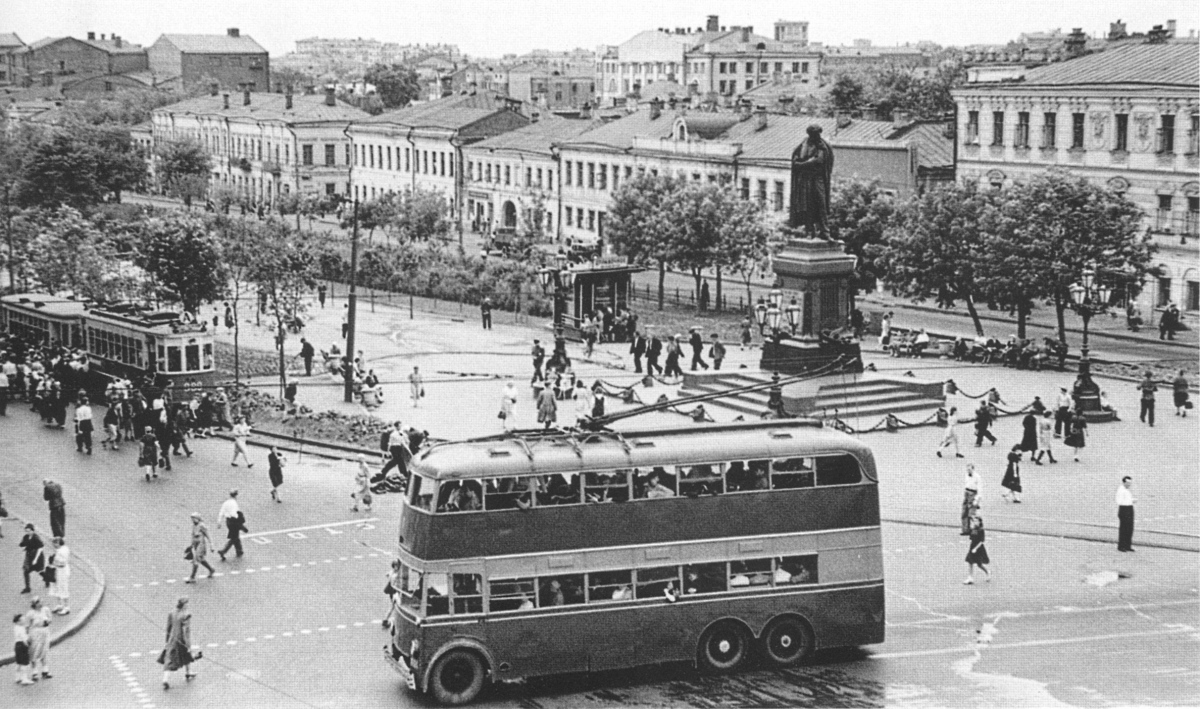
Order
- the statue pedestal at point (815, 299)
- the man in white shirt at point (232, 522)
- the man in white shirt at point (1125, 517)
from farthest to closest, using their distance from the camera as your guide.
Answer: the statue pedestal at point (815, 299), the man in white shirt at point (232, 522), the man in white shirt at point (1125, 517)

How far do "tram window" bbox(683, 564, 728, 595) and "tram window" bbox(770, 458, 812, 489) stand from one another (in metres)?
1.38

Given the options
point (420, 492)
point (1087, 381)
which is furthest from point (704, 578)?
point (1087, 381)

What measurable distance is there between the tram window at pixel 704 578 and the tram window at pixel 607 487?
1383mm

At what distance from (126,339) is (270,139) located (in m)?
81.6

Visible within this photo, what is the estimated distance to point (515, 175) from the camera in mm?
101562

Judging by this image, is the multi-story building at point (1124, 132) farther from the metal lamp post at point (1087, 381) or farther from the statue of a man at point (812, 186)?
the statue of a man at point (812, 186)

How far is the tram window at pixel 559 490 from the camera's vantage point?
21.6 metres

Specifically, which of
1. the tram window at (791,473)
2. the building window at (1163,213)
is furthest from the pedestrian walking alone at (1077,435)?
the building window at (1163,213)

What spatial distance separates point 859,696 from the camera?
2125 centimetres

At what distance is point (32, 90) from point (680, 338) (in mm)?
123439

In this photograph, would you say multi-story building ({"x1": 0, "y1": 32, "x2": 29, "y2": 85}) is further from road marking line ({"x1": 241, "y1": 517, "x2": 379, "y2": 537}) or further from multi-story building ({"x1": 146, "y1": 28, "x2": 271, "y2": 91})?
road marking line ({"x1": 241, "y1": 517, "x2": 379, "y2": 537})

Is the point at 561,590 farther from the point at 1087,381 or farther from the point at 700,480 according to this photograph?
the point at 1087,381

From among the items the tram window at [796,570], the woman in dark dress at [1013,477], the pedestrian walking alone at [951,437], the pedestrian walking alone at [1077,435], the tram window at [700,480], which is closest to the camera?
the tram window at [700,480]

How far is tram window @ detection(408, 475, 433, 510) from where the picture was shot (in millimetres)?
21297
